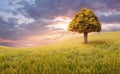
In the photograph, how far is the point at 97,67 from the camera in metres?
11.3

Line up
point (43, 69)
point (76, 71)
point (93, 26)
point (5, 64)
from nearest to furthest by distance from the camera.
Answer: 1. point (76, 71)
2. point (43, 69)
3. point (5, 64)
4. point (93, 26)

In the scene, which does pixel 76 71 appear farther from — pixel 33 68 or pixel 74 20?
pixel 74 20

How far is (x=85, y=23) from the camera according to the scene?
199ft

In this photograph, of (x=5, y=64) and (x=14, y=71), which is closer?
(x=14, y=71)

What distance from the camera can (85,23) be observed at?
199 ft

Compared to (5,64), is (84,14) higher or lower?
higher

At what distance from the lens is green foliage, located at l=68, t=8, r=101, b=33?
2391 inches

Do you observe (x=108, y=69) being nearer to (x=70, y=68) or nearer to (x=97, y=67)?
(x=97, y=67)

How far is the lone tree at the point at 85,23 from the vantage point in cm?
6072

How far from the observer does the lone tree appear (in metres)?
60.7

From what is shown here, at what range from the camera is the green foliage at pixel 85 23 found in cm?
6072

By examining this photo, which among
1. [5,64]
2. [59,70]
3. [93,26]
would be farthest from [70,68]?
[93,26]

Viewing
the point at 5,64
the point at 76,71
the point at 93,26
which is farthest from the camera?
the point at 93,26

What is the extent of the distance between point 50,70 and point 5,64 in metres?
3.18
